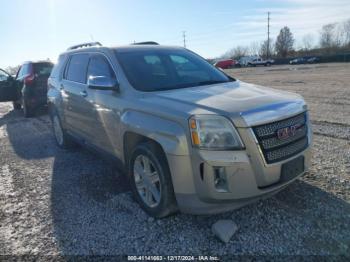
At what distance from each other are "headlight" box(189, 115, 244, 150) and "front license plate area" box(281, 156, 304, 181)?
573 millimetres

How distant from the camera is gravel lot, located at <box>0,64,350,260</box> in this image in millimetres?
2828

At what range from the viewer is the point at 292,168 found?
2994mm

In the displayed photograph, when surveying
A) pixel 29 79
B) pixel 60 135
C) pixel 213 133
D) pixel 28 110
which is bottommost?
pixel 60 135

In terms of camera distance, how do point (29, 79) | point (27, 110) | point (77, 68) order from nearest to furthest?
point (77, 68) → point (29, 79) → point (27, 110)

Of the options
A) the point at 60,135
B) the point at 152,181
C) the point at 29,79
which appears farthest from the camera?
the point at 29,79

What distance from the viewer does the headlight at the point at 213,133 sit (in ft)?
8.74

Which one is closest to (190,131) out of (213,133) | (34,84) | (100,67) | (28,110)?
(213,133)

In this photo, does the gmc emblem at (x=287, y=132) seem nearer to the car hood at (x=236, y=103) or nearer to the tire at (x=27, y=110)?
the car hood at (x=236, y=103)

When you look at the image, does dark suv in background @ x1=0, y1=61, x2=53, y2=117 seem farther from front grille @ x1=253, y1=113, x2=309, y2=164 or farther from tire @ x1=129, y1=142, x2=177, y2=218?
front grille @ x1=253, y1=113, x2=309, y2=164

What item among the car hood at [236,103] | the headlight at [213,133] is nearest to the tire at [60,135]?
the car hood at [236,103]

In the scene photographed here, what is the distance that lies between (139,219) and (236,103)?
1626mm

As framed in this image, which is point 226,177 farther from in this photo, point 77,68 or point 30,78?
point 30,78

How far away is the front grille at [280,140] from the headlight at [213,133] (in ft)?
0.73

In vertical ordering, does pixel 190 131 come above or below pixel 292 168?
above
